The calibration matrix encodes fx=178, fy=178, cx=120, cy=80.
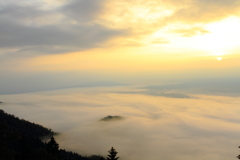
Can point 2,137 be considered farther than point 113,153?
No

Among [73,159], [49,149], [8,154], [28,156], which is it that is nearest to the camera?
A: [8,154]

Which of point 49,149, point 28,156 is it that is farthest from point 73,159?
point 28,156

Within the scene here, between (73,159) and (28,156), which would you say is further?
(73,159)

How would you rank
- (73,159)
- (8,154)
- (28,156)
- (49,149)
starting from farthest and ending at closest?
1. (73,159)
2. (49,149)
3. (28,156)
4. (8,154)

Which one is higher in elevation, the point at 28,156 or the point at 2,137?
the point at 2,137

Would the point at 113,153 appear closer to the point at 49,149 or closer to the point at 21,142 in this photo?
the point at 21,142

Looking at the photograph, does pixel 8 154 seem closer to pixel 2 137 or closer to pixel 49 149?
pixel 2 137

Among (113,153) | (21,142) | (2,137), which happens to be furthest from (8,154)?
(113,153)

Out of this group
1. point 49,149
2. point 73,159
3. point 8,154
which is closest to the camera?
point 8,154

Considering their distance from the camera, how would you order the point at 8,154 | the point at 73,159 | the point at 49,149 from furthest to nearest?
1. the point at 73,159
2. the point at 49,149
3. the point at 8,154
